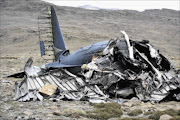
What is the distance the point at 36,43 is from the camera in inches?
2552

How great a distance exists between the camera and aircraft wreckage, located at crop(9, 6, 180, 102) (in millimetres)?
10047

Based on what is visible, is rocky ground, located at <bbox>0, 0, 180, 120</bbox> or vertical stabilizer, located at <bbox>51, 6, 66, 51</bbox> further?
vertical stabilizer, located at <bbox>51, 6, 66, 51</bbox>

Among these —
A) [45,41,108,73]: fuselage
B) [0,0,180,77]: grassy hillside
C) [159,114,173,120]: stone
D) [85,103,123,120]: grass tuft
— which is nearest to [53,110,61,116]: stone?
[85,103,123,120]: grass tuft

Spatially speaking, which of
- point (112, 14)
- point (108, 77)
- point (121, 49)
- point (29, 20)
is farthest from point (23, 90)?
point (112, 14)

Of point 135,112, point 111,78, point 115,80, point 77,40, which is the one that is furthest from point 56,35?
point 77,40

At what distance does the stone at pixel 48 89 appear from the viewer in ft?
33.7

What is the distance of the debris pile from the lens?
10.0m

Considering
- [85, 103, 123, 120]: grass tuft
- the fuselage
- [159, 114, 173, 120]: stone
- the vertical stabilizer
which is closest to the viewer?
[159, 114, 173, 120]: stone

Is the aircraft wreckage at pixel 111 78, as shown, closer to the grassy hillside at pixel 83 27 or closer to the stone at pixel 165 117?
the stone at pixel 165 117

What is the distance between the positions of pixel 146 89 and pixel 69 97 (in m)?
3.11

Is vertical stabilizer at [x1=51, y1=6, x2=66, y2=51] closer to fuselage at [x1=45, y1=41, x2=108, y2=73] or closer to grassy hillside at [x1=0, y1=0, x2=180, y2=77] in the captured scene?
fuselage at [x1=45, y1=41, x2=108, y2=73]

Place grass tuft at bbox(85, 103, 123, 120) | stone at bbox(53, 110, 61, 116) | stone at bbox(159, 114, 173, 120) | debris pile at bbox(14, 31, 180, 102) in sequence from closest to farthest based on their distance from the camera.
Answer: stone at bbox(159, 114, 173, 120)
grass tuft at bbox(85, 103, 123, 120)
stone at bbox(53, 110, 61, 116)
debris pile at bbox(14, 31, 180, 102)

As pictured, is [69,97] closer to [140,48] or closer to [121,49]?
[121,49]

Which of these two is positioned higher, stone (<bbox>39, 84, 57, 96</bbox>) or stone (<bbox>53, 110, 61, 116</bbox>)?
stone (<bbox>53, 110, 61, 116</bbox>)
